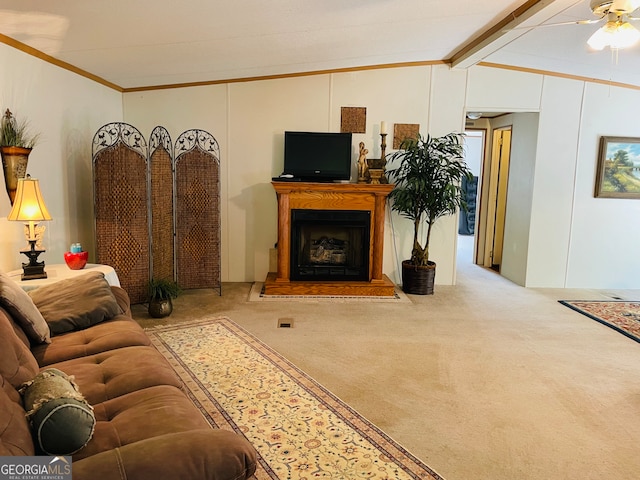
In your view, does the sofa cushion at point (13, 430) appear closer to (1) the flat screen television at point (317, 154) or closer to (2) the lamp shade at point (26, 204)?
(2) the lamp shade at point (26, 204)

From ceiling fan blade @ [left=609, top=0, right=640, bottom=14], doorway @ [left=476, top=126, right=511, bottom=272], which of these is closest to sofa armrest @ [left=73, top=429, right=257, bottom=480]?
ceiling fan blade @ [left=609, top=0, right=640, bottom=14]

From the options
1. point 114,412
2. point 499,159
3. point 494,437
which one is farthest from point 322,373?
point 499,159

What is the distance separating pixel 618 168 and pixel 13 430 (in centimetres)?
634

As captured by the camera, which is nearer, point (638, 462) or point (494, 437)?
point (638, 462)

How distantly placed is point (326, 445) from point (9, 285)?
1684mm

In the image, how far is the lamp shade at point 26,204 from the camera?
3027 mm

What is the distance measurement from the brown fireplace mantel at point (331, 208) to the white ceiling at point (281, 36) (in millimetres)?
1345

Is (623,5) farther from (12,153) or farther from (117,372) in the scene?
(12,153)

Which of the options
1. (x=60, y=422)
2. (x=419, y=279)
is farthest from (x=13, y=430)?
(x=419, y=279)

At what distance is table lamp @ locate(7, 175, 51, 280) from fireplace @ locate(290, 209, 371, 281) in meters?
2.48

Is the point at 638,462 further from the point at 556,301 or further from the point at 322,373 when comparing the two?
the point at 556,301

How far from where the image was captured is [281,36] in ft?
12.4

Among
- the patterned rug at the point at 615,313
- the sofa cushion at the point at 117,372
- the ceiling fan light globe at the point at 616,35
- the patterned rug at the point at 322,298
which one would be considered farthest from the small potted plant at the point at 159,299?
the patterned rug at the point at 615,313

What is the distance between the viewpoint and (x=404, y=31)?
4.03m
